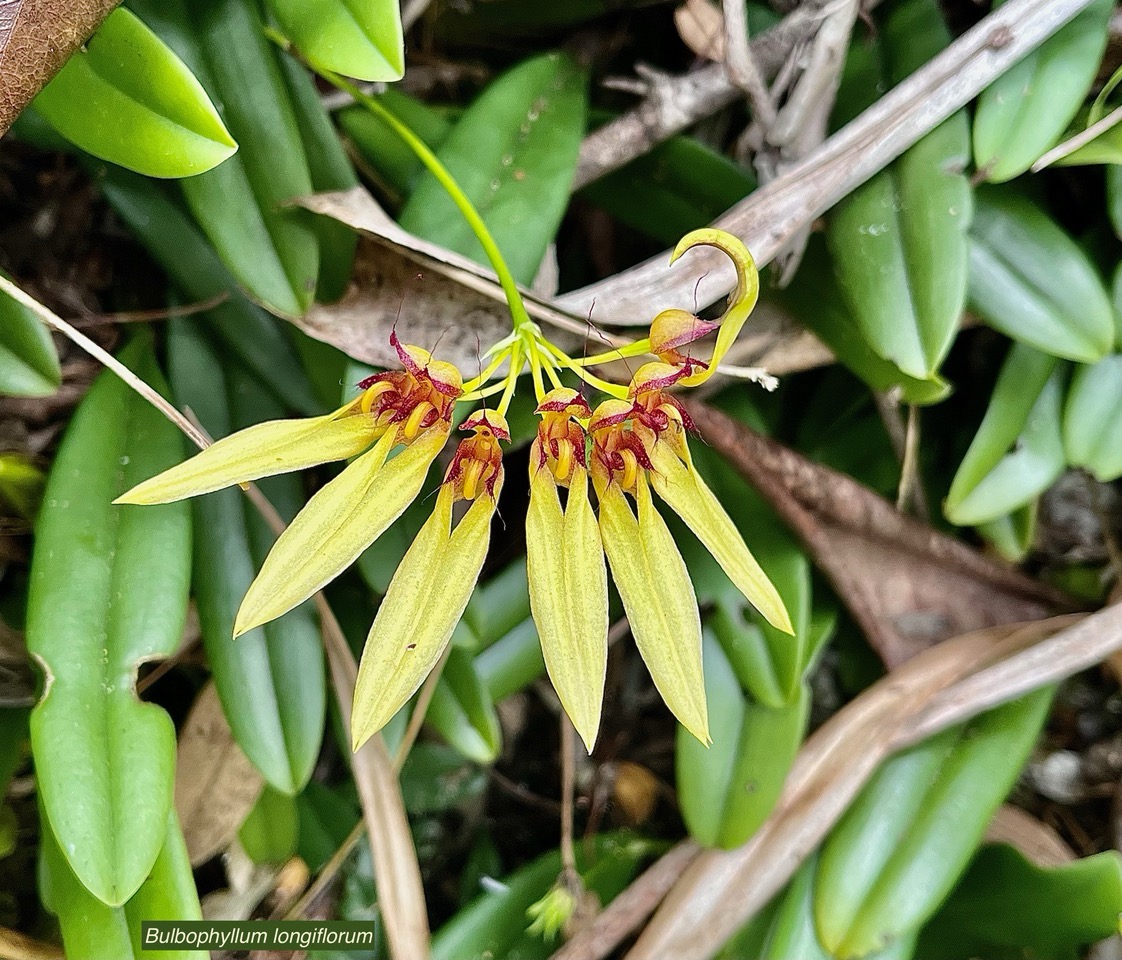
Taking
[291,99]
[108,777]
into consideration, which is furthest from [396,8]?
[108,777]

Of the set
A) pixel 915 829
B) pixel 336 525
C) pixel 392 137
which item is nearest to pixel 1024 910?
pixel 915 829

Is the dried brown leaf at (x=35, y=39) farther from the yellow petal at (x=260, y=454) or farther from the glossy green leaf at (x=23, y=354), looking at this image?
the yellow petal at (x=260, y=454)

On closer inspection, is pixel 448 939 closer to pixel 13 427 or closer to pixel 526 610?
pixel 526 610

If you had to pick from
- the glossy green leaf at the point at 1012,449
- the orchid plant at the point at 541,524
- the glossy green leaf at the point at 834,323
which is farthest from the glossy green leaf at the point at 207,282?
the glossy green leaf at the point at 1012,449

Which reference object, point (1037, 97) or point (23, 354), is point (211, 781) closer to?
point (23, 354)

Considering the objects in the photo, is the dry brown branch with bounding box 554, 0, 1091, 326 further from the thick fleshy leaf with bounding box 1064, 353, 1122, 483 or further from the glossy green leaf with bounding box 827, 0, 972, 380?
the thick fleshy leaf with bounding box 1064, 353, 1122, 483

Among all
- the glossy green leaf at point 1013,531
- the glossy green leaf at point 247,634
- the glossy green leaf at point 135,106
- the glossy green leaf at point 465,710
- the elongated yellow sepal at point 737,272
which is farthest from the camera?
the glossy green leaf at point 1013,531

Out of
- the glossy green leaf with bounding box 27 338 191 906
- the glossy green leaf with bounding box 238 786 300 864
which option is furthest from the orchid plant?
the glossy green leaf with bounding box 238 786 300 864
